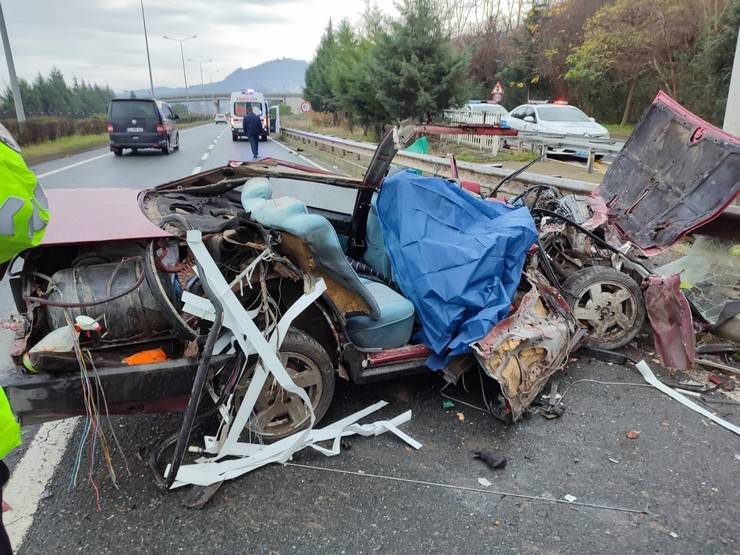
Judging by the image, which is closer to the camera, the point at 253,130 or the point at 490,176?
the point at 490,176

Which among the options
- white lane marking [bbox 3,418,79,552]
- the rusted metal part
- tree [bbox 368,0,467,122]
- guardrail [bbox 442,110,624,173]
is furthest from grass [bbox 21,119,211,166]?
the rusted metal part

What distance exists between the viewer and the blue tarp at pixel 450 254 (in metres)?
3.11

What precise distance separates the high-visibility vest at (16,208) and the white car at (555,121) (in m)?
15.2

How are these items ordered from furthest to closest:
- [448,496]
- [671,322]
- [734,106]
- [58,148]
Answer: [58,148]
[734,106]
[671,322]
[448,496]

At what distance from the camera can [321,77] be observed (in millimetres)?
44938

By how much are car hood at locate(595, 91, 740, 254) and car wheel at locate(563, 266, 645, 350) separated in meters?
0.51

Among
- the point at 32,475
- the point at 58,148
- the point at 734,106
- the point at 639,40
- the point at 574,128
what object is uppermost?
the point at 639,40

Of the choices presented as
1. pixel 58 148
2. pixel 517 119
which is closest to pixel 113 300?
pixel 517 119

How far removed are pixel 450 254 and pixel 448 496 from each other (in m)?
1.38

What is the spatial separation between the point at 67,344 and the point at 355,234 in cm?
215

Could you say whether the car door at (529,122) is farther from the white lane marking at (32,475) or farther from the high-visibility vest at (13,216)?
the high-visibility vest at (13,216)

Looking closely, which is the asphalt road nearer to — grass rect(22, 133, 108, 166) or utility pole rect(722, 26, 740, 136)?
utility pole rect(722, 26, 740, 136)

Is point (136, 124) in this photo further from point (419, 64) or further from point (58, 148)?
point (419, 64)

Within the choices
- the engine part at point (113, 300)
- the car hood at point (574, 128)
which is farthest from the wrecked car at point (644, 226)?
the car hood at point (574, 128)
